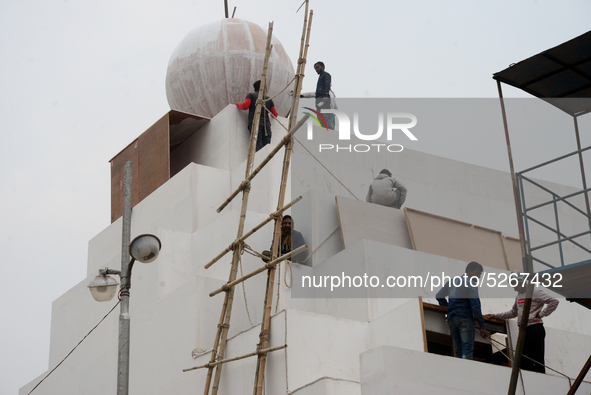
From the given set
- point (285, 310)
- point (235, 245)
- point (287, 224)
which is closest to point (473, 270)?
point (285, 310)

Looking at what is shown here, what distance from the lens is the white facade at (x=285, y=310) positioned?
34.9 ft

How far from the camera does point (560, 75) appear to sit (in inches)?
384

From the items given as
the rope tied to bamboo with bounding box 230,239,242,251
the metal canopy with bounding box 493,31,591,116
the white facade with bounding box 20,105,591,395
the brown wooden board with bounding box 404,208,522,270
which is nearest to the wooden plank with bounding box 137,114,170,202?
the white facade with bounding box 20,105,591,395

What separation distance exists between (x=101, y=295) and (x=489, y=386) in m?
5.33

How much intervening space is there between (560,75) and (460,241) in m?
5.52

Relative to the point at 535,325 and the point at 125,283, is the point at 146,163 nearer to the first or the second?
the point at 125,283

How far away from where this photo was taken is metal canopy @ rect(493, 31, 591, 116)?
30.4ft

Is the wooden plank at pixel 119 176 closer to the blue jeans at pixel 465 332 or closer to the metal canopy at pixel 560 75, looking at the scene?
the blue jeans at pixel 465 332

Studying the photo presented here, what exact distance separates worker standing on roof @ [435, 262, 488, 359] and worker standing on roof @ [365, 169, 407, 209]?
4.29m

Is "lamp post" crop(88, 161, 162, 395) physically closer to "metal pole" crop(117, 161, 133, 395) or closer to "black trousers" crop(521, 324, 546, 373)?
"metal pole" crop(117, 161, 133, 395)

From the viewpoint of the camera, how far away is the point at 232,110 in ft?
59.9

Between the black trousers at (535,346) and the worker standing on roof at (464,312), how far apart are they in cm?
63

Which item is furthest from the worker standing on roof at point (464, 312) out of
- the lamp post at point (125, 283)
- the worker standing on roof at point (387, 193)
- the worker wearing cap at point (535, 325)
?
the worker standing on roof at point (387, 193)

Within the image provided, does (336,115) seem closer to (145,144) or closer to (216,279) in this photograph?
(145,144)
